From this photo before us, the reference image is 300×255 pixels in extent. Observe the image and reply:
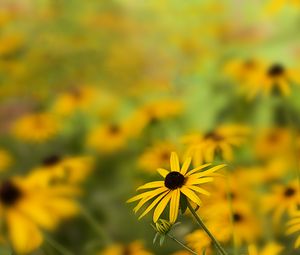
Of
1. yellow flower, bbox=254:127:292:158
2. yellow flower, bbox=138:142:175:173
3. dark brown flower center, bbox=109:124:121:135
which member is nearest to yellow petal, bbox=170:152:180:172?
yellow flower, bbox=138:142:175:173

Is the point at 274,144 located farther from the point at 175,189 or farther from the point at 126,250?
the point at 175,189

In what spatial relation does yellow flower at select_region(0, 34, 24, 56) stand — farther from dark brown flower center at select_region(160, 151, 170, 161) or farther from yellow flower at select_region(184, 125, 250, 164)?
yellow flower at select_region(184, 125, 250, 164)

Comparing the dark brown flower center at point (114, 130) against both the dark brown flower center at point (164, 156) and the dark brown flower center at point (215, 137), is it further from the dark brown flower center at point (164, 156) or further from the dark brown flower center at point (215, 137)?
the dark brown flower center at point (215, 137)

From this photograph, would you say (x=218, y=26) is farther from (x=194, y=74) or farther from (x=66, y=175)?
(x=66, y=175)

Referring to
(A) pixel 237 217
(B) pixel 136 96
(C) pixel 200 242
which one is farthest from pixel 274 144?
(B) pixel 136 96

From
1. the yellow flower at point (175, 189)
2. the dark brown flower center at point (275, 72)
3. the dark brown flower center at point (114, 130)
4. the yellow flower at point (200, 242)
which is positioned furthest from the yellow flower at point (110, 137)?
the yellow flower at point (175, 189)

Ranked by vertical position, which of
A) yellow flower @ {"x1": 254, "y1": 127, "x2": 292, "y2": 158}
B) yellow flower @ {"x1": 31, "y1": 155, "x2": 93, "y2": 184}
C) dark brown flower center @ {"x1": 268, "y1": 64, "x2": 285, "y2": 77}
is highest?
yellow flower @ {"x1": 254, "y1": 127, "x2": 292, "y2": 158}
